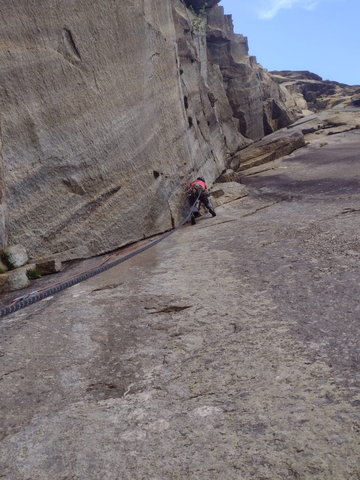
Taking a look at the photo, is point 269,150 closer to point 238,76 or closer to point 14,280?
point 238,76

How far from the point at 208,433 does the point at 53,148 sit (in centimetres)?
636

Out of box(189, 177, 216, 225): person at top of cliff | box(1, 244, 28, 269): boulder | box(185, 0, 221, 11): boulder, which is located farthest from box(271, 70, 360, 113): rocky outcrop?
box(1, 244, 28, 269): boulder

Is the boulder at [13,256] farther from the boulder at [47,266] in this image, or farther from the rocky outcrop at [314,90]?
the rocky outcrop at [314,90]

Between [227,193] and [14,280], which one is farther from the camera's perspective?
[227,193]

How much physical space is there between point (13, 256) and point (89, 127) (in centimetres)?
318

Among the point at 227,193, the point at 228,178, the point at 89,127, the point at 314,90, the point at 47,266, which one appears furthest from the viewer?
the point at 314,90

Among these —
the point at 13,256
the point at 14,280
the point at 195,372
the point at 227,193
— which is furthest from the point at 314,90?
the point at 195,372

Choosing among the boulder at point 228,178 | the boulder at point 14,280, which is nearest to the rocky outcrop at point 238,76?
the boulder at point 228,178

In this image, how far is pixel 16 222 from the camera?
289 inches

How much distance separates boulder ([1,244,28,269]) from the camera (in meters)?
6.92

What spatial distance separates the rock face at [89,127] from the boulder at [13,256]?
23 cm

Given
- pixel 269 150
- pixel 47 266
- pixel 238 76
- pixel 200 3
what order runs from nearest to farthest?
pixel 47 266, pixel 269 150, pixel 200 3, pixel 238 76

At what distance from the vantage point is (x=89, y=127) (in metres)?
8.70

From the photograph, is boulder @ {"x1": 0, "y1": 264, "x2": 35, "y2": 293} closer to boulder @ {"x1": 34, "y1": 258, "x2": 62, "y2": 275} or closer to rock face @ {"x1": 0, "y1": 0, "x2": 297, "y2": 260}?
boulder @ {"x1": 34, "y1": 258, "x2": 62, "y2": 275}
